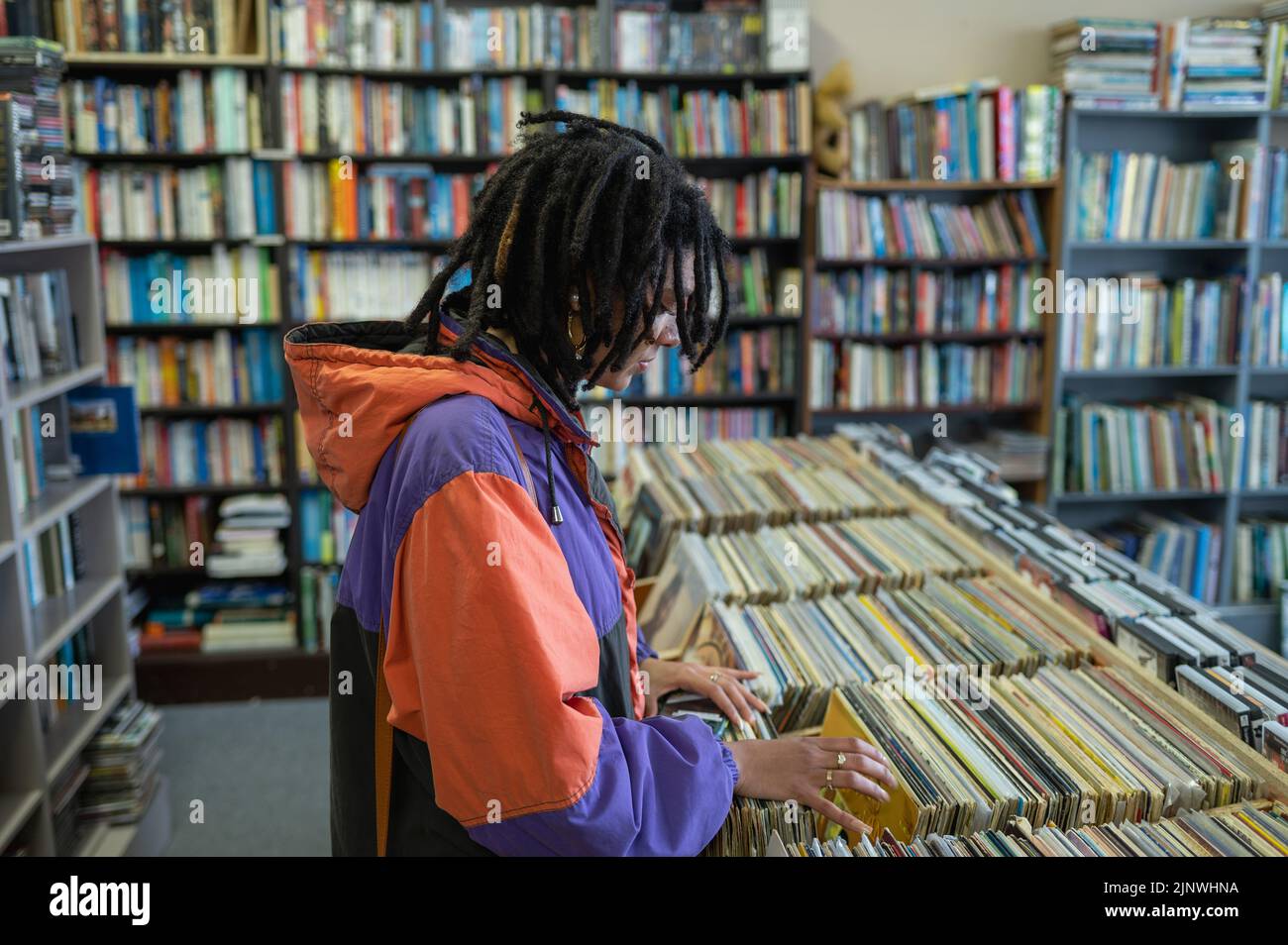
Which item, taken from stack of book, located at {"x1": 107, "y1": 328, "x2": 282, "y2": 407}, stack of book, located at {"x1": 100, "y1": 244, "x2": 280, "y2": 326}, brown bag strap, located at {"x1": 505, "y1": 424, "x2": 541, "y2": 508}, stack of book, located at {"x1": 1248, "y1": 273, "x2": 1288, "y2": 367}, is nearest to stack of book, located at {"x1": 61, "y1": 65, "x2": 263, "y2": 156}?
stack of book, located at {"x1": 100, "y1": 244, "x2": 280, "y2": 326}

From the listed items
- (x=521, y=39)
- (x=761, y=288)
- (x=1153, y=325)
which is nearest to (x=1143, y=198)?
(x=1153, y=325)

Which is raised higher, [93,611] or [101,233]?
[101,233]

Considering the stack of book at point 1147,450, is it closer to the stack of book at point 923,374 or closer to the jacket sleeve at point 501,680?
the stack of book at point 923,374

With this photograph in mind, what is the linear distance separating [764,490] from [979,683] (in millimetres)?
801

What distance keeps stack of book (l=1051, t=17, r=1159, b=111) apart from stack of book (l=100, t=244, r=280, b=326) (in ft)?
9.26

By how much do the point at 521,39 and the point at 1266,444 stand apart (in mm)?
3082

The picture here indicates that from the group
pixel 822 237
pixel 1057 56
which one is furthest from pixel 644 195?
pixel 1057 56

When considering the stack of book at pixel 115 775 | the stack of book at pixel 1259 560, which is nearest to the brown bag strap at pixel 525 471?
the stack of book at pixel 115 775

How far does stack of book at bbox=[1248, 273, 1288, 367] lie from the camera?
12.8ft

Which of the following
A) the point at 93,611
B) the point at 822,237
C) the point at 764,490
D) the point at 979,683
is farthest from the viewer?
the point at 822,237

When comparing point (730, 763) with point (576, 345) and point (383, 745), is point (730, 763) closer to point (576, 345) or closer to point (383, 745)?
point (383, 745)

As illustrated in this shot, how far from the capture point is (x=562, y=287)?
105cm

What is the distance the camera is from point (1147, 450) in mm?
3992
